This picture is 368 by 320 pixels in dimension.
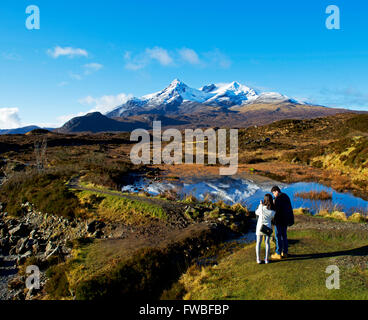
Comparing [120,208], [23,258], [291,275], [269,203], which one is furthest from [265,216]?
[23,258]

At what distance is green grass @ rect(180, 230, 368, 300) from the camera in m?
7.37

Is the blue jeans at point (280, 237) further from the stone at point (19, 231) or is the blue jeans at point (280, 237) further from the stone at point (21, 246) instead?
the stone at point (19, 231)

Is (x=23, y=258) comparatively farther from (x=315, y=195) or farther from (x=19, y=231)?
(x=315, y=195)

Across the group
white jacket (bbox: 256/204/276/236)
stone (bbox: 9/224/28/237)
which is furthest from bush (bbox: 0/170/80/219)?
white jacket (bbox: 256/204/276/236)

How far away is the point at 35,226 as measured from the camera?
18.5m

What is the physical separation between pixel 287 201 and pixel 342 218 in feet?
30.1

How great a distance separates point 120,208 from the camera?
17922mm

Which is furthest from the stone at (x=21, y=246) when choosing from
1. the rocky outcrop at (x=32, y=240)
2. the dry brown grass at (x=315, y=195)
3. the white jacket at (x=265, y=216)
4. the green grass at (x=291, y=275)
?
the dry brown grass at (x=315, y=195)

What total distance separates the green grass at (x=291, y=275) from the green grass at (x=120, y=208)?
Answer: 23.6 feet

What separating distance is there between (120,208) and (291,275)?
42.0ft

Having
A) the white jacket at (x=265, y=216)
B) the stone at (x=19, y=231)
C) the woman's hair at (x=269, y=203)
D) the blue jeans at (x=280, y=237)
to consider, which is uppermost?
the woman's hair at (x=269, y=203)

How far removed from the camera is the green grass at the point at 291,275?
24.2ft

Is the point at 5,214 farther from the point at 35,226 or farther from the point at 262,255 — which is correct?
the point at 262,255
